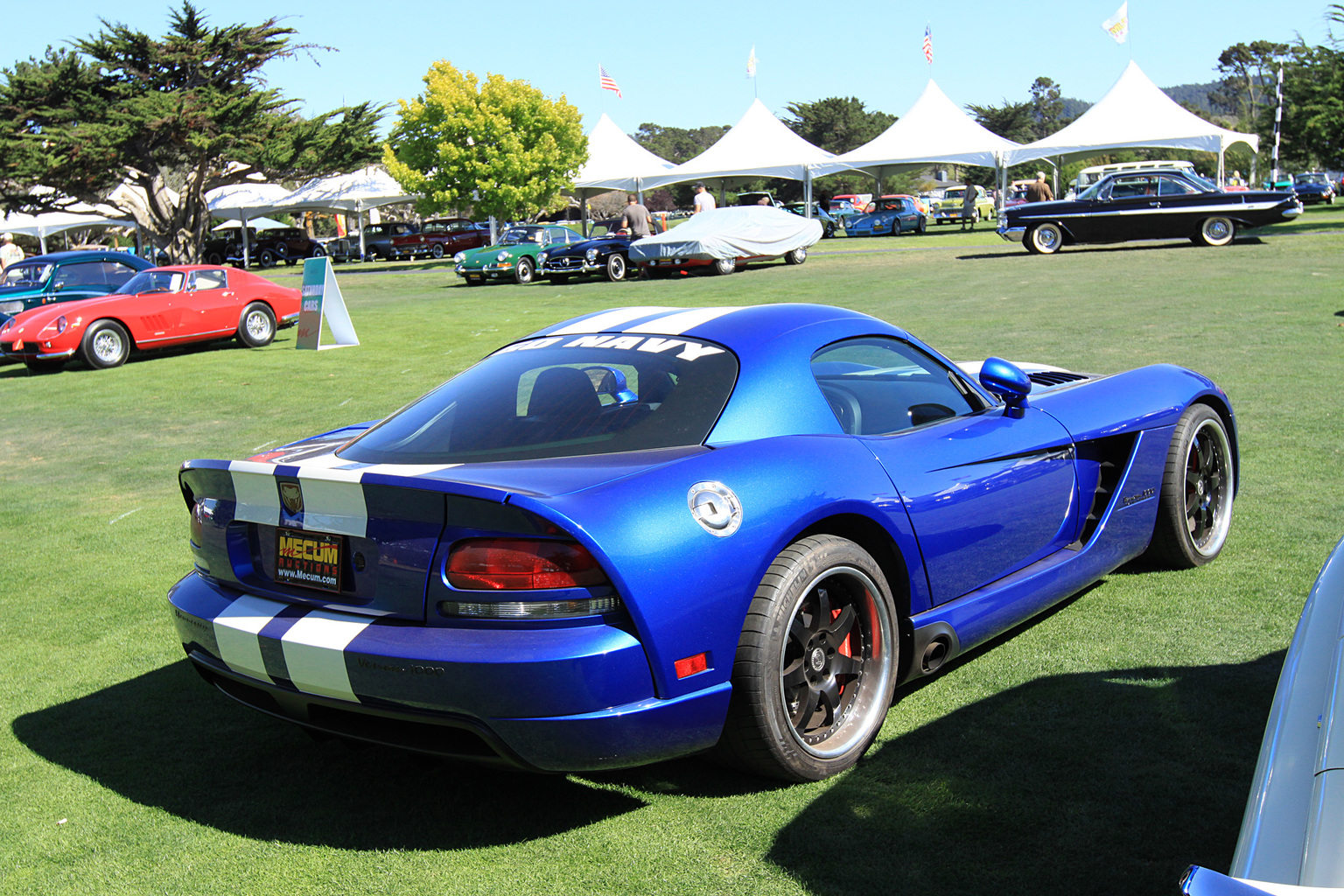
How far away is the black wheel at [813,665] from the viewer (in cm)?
273

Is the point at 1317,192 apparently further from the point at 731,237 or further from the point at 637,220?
the point at 637,220

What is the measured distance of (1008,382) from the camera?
3721 mm

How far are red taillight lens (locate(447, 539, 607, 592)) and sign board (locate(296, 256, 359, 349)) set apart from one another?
1312cm

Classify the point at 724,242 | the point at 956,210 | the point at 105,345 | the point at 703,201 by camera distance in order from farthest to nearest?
the point at 956,210
the point at 703,201
the point at 724,242
the point at 105,345

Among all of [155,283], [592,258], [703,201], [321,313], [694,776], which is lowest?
[694,776]

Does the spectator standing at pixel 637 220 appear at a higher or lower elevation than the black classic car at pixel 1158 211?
higher

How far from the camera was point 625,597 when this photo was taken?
8.19 ft

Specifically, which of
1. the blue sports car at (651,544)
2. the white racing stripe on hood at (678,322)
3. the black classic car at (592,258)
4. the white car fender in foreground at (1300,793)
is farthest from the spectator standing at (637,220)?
the white car fender in foreground at (1300,793)

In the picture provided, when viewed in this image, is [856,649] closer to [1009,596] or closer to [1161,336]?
[1009,596]

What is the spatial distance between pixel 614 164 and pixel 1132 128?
20952mm

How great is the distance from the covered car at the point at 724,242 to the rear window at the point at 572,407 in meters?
21.1

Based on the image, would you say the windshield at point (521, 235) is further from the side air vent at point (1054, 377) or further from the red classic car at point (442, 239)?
the side air vent at point (1054, 377)

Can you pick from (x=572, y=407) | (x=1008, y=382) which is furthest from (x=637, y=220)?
(x=572, y=407)

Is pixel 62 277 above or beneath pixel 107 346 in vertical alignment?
above
